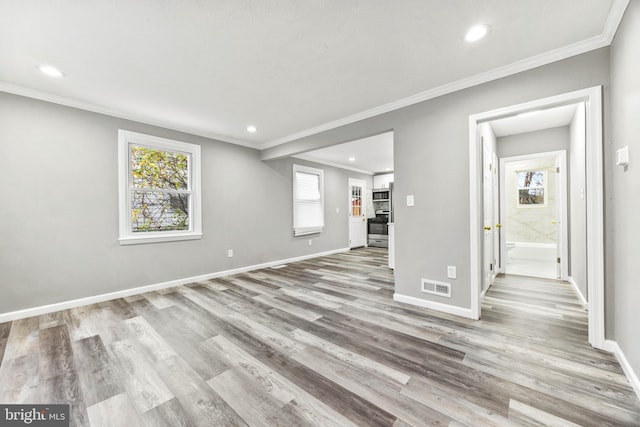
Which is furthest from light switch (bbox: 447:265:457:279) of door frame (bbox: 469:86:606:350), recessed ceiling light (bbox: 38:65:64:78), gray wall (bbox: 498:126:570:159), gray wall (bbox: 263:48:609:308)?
recessed ceiling light (bbox: 38:65:64:78)

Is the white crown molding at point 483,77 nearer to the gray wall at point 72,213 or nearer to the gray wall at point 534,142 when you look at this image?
the gray wall at point 534,142

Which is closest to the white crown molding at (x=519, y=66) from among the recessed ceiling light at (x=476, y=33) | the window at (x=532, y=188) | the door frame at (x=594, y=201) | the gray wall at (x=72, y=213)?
the door frame at (x=594, y=201)

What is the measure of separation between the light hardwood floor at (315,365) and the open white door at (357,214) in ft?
14.5

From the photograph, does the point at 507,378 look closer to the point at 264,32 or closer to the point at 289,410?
the point at 289,410

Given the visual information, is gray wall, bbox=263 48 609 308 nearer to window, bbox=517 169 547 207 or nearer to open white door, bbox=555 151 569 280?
open white door, bbox=555 151 569 280

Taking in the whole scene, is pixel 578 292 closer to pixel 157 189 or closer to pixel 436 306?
pixel 436 306

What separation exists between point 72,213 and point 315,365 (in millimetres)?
3367

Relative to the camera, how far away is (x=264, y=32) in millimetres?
1879

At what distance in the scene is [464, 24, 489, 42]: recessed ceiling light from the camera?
1.83 metres

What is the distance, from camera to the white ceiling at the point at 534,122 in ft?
10.5

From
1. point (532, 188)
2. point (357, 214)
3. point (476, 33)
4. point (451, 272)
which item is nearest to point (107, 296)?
point (451, 272)

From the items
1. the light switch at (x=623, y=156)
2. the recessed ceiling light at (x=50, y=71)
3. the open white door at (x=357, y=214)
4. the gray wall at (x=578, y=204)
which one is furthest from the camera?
the open white door at (x=357, y=214)

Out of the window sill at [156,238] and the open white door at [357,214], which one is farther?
the open white door at [357,214]

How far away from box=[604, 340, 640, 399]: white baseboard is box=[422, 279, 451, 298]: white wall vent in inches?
45.4
